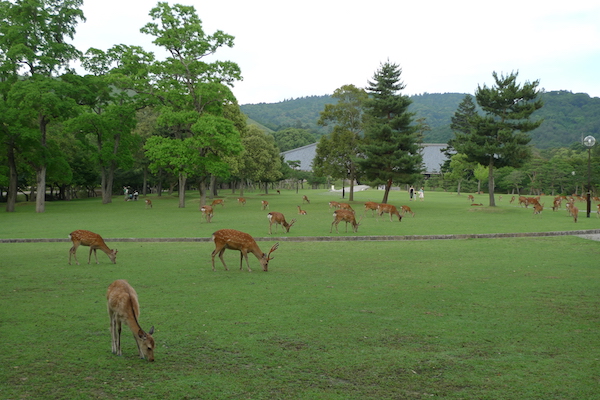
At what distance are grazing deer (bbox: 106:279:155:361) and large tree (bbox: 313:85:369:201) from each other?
38101 millimetres

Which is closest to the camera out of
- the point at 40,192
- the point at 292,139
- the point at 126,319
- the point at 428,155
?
the point at 126,319

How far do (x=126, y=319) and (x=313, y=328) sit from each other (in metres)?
2.57

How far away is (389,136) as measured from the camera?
37.8m

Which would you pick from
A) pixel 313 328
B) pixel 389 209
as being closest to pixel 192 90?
pixel 389 209

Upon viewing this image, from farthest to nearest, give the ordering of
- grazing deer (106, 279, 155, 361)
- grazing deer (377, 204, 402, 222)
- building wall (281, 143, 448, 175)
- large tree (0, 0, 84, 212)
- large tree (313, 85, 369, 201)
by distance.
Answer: building wall (281, 143, 448, 175)
large tree (313, 85, 369, 201)
large tree (0, 0, 84, 212)
grazing deer (377, 204, 402, 222)
grazing deer (106, 279, 155, 361)

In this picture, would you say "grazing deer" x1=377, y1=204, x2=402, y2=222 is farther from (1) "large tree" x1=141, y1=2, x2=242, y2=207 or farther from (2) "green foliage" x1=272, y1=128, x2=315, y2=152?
(2) "green foliage" x1=272, y1=128, x2=315, y2=152

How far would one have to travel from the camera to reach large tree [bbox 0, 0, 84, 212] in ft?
109

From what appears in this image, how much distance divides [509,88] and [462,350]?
104ft

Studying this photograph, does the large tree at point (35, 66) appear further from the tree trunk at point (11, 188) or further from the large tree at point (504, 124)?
the large tree at point (504, 124)

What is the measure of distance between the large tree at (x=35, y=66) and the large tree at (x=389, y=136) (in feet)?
74.4

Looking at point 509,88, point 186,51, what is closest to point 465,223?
point 509,88

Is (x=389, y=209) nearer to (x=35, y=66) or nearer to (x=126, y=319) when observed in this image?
(x=126, y=319)

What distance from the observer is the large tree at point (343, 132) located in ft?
143

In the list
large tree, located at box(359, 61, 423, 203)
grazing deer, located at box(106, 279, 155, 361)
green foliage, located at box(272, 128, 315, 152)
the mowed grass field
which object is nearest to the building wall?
green foliage, located at box(272, 128, 315, 152)
